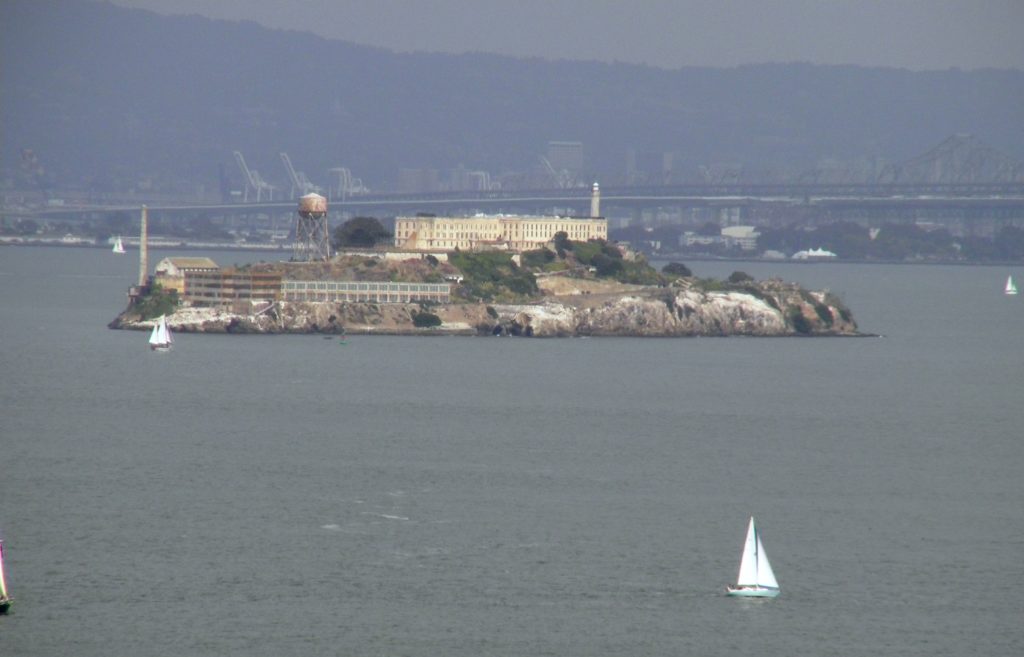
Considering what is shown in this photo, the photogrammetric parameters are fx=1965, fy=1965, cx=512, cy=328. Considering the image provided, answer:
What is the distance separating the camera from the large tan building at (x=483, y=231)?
213 ft

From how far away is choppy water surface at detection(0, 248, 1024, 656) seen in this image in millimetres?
18797

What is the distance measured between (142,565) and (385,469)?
713 centimetres

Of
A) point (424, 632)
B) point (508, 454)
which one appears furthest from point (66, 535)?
point (508, 454)

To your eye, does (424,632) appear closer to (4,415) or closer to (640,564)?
(640,564)

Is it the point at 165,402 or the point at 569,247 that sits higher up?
the point at 569,247

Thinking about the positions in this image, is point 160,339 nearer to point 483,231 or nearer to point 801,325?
point 801,325

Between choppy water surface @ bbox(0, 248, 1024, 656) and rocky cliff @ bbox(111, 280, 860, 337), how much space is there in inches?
270

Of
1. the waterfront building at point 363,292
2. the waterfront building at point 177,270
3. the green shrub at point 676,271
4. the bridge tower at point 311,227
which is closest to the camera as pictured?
the waterfront building at point 363,292

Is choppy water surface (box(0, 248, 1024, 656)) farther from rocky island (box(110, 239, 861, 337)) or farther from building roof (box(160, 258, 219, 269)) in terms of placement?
building roof (box(160, 258, 219, 269))

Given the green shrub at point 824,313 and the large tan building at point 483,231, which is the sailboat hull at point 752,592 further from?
the large tan building at point 483,231

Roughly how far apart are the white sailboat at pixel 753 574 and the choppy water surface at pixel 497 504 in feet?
0.79

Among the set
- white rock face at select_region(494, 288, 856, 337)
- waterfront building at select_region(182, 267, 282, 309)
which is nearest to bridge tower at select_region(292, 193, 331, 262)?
waterfront building at select_region(182, 267, 282, 309)

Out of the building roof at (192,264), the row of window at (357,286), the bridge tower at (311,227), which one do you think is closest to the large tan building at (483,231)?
the bridge tower at (311,227)

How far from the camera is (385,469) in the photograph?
27.5 metres
